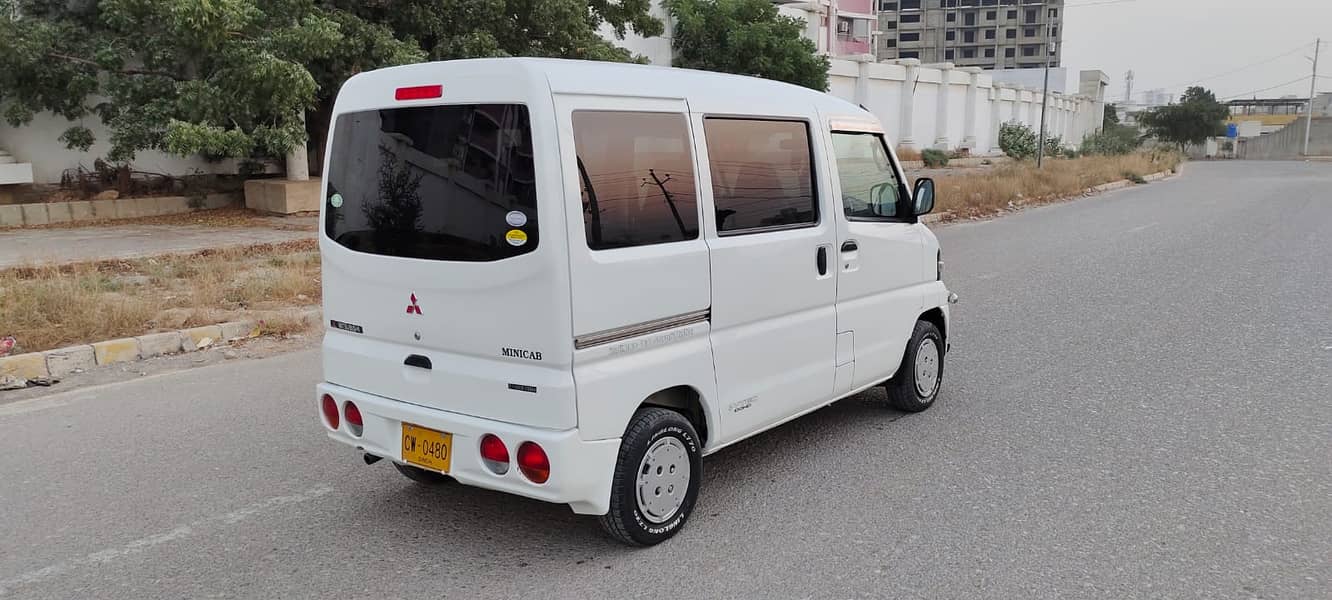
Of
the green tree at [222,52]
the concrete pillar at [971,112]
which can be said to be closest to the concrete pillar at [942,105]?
the concrete pillar at [971,112]

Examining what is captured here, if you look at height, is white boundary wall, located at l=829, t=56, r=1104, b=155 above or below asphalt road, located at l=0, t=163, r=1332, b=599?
above

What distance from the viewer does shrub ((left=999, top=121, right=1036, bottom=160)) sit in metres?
42.7

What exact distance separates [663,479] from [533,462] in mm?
618

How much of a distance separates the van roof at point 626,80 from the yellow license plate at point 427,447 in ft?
4.56

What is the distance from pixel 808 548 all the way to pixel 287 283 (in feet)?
24.1

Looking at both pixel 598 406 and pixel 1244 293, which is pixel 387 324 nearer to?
pixel 598 406

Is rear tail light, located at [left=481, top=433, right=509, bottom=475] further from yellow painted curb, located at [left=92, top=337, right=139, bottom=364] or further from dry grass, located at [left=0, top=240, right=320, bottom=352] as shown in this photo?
dry grass, located at [left=0, top=240, right=320, bottom=352]

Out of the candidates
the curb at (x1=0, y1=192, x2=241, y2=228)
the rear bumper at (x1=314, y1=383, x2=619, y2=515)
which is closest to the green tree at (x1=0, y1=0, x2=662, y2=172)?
the curb at (x1=0, y1=192, x2=241, y2=228)

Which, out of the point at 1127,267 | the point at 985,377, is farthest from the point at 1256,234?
the point at 985,377

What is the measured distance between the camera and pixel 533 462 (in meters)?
3.52

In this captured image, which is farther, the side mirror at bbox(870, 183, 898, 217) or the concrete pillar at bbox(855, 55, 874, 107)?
the concrete pillar at bbox(855, 55, 874, 107)

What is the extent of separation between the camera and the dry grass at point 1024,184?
20000mm

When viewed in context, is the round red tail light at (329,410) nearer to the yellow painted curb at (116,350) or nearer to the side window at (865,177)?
the side window at (865,177)

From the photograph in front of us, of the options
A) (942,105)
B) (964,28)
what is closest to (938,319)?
(942,105)
